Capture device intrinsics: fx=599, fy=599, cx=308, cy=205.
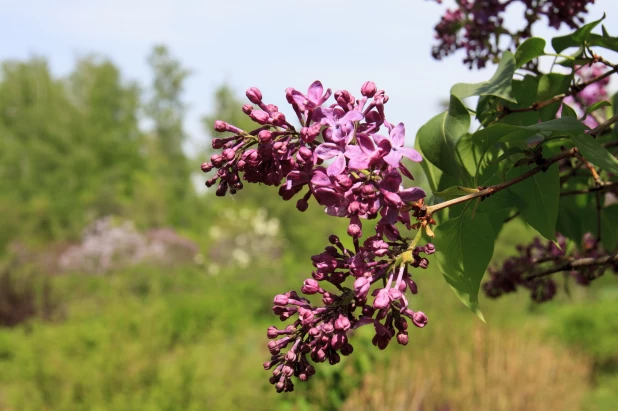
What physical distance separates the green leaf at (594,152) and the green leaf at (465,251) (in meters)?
0.13

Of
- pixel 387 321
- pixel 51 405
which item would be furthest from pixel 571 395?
pixel 387 321

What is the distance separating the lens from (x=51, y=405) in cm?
478

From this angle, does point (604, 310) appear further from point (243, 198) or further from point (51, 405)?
point (243, 198)

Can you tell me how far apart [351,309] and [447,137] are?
28 centimetres

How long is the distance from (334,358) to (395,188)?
195 millimetres

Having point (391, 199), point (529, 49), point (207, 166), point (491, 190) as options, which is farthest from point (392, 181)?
point (529, 49)

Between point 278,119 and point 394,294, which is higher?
point 278,119

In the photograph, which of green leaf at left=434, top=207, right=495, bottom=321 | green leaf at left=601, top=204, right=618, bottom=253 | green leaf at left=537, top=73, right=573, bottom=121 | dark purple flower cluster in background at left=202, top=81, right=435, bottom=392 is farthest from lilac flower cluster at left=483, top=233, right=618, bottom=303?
dark purple flower cluster in background at left=202, top=81, right=435, bottom=392

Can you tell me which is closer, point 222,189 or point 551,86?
point 222,189

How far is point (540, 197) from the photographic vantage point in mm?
743

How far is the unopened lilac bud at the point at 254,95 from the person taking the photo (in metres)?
0.72

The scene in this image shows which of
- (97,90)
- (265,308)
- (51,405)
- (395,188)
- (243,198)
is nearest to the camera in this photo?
(395,188)

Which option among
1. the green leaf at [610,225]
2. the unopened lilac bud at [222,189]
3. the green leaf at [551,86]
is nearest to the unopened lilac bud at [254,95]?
the unopened lilac bud at [222,189]

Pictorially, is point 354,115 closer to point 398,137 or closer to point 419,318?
point 398,137
